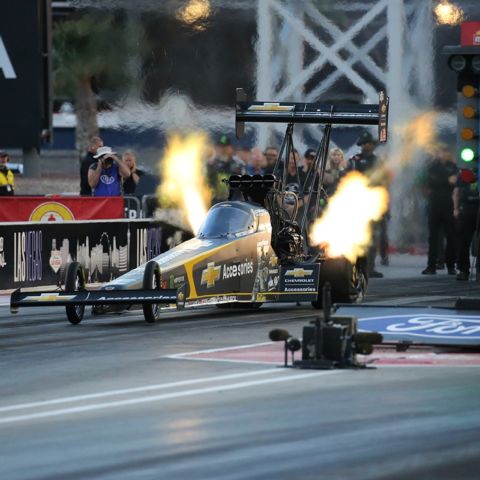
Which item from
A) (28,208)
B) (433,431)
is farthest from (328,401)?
(28,208)

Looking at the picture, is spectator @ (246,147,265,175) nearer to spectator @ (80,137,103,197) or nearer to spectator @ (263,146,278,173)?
spectator @ (263,146,278,173)

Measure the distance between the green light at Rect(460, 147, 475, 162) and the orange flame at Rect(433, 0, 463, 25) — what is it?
41.9 ft

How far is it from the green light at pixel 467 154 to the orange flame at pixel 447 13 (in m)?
12.8

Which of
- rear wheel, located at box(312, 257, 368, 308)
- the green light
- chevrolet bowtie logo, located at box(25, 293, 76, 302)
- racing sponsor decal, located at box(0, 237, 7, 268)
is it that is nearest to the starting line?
chevrolet bowtie logo, located at box(25, 293, 76, 302)

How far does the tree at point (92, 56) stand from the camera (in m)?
30.6

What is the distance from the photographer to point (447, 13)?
30703 millimetres

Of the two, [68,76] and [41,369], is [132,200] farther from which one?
[41,369]

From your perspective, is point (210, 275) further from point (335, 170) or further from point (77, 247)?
point (335, 170)

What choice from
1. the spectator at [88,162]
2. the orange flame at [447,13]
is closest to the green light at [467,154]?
the spectator at [88,162]

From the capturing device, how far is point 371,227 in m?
29.5

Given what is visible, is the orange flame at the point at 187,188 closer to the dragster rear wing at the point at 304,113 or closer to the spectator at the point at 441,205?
the dragster rear wing at the point at 304,113

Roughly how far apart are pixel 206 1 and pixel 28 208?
272 inches

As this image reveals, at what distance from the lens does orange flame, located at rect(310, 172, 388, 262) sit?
21.8 meters

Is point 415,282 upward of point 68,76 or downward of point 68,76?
downward
